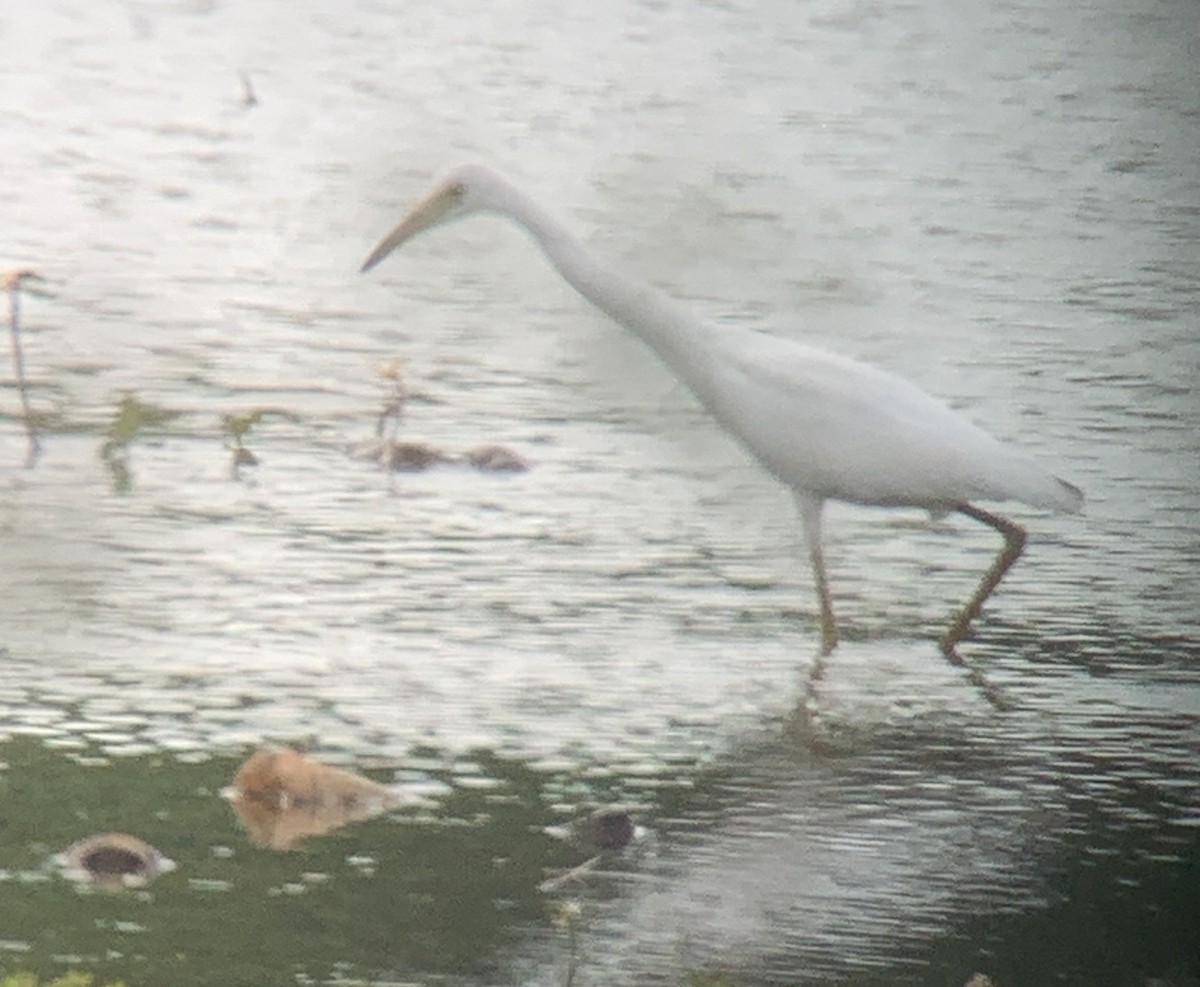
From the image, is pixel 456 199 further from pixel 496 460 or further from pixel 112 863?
pixel 112 863

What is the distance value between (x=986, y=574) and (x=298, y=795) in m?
1.95

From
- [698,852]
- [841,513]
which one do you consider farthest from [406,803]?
[841,513]

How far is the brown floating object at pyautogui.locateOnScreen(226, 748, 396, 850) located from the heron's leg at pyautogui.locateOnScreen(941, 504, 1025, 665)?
1497mm

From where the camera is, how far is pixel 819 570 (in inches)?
224

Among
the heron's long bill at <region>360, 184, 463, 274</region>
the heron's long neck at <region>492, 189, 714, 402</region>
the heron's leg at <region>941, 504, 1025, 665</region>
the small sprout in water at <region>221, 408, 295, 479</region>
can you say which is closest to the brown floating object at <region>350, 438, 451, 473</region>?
the small sprout in water at <region>221, 408, 295, 479</region>

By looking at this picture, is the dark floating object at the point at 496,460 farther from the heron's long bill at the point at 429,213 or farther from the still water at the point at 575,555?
the heron's long bill at the point at 429,213

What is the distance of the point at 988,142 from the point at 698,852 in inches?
286

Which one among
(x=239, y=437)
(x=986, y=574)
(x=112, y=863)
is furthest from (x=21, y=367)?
(x=112, y=863)

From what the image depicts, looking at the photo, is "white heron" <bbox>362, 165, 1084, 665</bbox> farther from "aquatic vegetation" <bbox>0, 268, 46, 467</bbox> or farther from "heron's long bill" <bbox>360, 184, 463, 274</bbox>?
"aquatic vegetation" <bbox>0, 268, 46, 467</bbox>

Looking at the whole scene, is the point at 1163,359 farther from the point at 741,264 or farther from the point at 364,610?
the point at 364,610

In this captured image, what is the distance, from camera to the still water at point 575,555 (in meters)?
4.16

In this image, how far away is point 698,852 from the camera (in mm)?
4379

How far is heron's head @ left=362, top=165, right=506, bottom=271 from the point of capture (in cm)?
637

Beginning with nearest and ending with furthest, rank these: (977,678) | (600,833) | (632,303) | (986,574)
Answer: (600,833) < (977,678) < (986,574) < (632,303)
